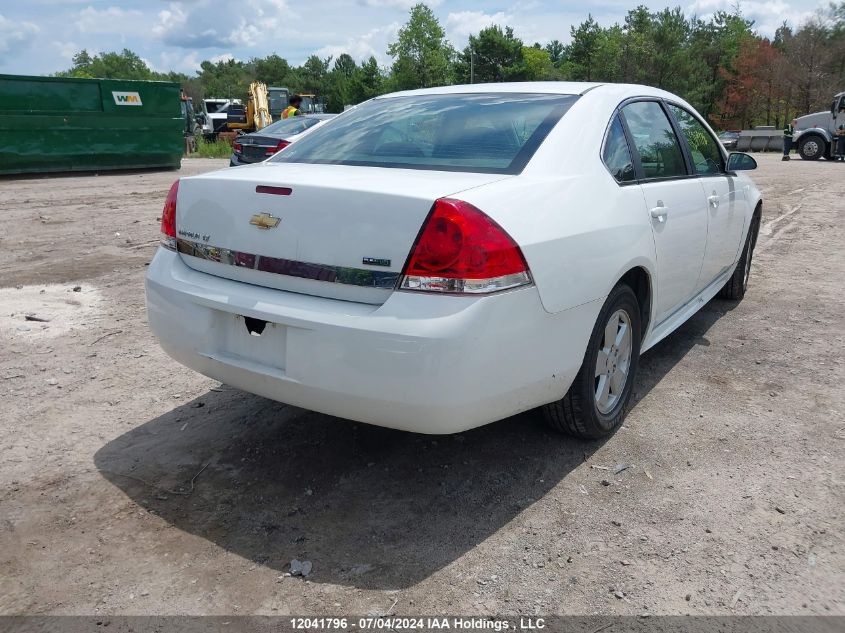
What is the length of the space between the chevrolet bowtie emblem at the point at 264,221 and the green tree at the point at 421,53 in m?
79.3

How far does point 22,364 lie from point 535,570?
11.4ft

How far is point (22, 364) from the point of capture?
439 centimetres

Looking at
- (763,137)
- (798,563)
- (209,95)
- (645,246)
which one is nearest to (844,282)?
(645,246)

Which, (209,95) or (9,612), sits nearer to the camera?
(9,612)

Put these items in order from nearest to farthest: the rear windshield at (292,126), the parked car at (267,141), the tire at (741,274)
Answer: the tire at (741,274) → the parked car at (267,141) → the rear windshield at (292,126)

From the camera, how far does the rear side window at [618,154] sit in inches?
131

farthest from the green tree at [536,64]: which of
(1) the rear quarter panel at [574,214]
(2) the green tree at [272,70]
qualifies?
(1) the rear quarter panel at [574,214]

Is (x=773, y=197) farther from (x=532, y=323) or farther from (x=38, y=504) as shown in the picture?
(x=38, y=504)

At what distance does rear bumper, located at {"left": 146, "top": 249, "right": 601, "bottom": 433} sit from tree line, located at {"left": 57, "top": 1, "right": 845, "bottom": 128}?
52.4 m

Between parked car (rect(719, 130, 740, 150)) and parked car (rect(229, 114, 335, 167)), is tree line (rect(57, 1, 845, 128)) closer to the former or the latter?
parked car (rect(719, 130, 740, 150))

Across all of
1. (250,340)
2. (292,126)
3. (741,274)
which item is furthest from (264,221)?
(292,126)

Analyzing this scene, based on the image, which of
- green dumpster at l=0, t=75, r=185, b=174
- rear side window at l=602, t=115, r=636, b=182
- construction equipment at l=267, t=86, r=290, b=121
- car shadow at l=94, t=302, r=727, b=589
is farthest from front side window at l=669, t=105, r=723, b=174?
construction equipment at l=267, t=86, r=290, b=121

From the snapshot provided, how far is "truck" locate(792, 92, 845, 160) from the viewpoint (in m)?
25.6

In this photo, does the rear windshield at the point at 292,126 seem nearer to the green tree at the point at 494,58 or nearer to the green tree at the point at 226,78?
the green tree at the point at 494,58
